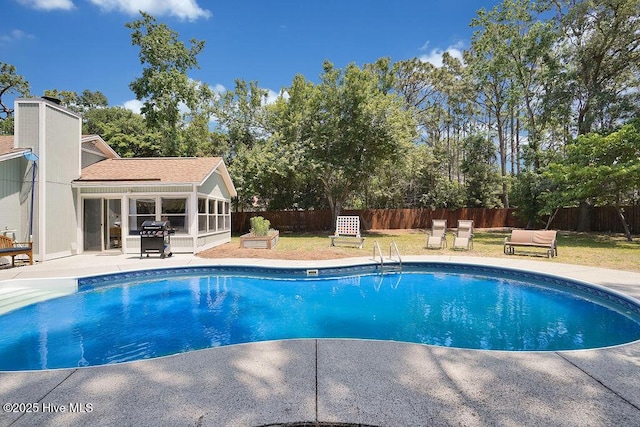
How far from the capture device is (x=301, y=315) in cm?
621

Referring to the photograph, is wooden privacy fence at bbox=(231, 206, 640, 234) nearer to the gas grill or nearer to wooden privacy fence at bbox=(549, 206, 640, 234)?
wooden privacy fence at bbox=(549, 206, 640, 234)

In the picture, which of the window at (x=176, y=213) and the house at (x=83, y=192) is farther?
the window at (x=176, y=213)

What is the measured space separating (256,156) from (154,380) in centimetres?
1821

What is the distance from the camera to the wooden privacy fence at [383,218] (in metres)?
24.5

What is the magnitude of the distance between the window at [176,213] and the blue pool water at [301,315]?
388 cm

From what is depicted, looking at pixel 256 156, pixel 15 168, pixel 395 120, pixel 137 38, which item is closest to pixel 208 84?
pixel 137 38

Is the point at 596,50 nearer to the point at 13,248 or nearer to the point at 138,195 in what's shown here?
the point at 138,195

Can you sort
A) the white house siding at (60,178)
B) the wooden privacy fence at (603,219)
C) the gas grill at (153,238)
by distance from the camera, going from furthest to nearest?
the wooden privacy fence at (603,219)
the gas grill at (153,238)
the white house siding at (60,178)

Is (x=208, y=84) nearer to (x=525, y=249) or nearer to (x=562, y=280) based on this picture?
(x=525, y=249)

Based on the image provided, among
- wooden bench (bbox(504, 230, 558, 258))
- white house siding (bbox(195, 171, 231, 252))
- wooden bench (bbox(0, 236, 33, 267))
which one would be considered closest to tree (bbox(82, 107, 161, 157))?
white house siding (bbox(195, 171, 231, 252))

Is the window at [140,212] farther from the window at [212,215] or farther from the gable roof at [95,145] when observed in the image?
the gable roof at [95,145]

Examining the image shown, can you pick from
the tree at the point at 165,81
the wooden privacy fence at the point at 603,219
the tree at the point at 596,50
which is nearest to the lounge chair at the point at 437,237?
the tree at the point at 596,50

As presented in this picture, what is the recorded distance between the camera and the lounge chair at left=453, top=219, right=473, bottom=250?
528 inches

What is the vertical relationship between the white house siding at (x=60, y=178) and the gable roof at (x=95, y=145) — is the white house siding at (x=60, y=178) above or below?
below
